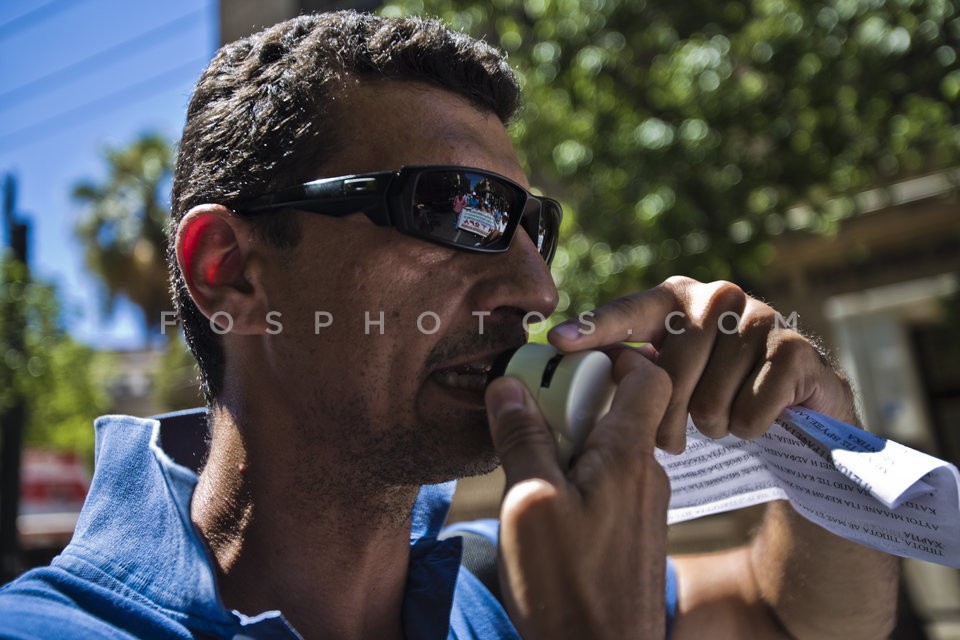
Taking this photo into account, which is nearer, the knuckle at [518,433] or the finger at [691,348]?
the knuckle at [518,433]

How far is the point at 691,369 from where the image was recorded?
163 centimetres

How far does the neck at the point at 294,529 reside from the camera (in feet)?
6.00

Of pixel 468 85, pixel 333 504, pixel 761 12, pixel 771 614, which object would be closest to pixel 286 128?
pixel 468 85

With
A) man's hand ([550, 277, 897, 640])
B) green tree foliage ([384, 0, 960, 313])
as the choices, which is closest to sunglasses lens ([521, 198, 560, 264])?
man's hand ([550, 277, 897, 640])

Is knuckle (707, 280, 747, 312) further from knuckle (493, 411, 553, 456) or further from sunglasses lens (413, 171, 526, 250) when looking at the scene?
knuckle (493, 411, 553, 456)

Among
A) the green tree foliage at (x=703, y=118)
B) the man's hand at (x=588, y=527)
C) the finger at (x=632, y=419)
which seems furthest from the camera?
the green tree foliage at (x=703, y=118)

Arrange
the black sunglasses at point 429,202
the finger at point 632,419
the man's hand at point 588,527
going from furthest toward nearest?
the black sunglasses at point 429,202 < the finger at point 632,419 < the man's hand at point 588,527

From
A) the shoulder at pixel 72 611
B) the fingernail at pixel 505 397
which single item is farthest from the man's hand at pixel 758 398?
the shoulder at pixel 72 611

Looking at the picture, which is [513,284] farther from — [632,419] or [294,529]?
[294,529]

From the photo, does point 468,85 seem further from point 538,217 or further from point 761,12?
point 761,12

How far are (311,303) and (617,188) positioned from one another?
4.79 m

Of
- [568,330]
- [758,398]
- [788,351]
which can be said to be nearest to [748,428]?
[758,398]

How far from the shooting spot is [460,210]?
1.79 metres

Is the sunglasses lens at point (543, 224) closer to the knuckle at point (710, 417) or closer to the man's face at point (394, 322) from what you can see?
the man's face at point (394, 322)
